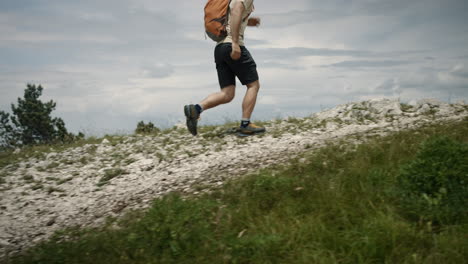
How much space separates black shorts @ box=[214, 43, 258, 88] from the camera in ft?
23.2

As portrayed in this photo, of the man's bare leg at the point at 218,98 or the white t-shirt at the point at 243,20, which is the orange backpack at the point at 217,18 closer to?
the white t-shirt at the point at 243,20

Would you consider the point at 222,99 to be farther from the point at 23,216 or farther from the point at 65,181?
the point at 23,216

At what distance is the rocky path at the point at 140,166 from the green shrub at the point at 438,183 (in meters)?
2.14

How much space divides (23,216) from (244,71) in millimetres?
Answer: 4179

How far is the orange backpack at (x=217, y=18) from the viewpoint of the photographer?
6.98 m

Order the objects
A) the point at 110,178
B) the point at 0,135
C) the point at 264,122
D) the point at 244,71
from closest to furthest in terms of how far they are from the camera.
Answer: the point at 110,178
the point at 244,71
the point at 264,122
the point at 0,135

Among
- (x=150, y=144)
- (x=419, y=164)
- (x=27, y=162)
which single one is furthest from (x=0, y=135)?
(x=419, y=164)

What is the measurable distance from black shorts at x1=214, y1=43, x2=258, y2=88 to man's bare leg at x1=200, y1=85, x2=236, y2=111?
0.31 ft

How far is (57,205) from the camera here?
542 centimetres

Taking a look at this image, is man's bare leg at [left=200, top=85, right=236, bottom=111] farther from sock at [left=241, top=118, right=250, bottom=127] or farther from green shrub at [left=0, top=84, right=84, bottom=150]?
green shrub at [left=0, top=84, right=84, bottom=150]

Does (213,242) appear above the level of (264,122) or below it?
below

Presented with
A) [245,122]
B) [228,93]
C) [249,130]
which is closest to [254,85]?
[228,93]

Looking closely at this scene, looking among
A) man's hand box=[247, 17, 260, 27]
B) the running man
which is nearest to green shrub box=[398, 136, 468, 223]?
the running man

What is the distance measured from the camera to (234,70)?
727 cm
